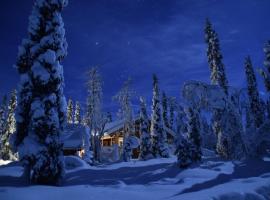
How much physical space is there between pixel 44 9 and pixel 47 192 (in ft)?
34.3

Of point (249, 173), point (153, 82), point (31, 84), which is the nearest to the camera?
point (31, 84)

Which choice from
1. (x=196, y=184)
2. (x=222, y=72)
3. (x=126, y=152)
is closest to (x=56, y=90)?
(x=196, y=184)

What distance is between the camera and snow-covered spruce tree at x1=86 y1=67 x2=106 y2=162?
37969mm

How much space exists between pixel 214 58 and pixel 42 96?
27632mm

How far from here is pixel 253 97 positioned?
46.1 metres

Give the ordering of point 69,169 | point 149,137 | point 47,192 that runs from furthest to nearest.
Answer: point 149,137 → point 69,169 → point 47,192

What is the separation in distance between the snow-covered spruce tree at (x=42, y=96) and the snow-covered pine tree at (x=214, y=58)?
78.5 feet

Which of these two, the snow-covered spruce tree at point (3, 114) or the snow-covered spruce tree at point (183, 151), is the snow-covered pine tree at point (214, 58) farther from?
the snow-covered spruce tree at point (3, 114)

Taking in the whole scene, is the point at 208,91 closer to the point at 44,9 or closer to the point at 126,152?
the point at 44,9

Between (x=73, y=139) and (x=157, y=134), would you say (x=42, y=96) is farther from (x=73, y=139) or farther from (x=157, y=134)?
(x=157, y=134)

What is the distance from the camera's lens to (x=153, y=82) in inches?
1775

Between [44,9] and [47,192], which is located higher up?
[44,9]

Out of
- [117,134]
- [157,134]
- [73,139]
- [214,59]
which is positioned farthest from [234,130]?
[117,134]

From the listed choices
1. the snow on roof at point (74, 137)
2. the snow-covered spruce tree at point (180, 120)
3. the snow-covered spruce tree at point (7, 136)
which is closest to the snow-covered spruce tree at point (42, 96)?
the snow-covered spruce tree at point (180, 120)
